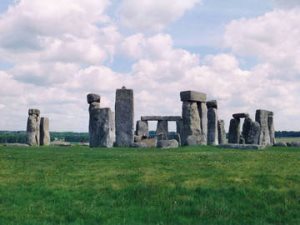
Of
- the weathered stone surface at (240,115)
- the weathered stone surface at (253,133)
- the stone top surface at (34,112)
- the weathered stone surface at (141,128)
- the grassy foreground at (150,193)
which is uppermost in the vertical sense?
the stone top surface at (34,112)

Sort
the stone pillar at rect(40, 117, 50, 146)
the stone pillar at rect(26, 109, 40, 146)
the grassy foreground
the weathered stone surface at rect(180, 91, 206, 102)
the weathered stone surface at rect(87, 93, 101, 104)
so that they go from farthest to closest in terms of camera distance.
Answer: the stone pillar at rect(40, 117, 50, 146) → the stone pillar at rect(26, 109, 40, 146) → the weathered stone surface at rect(180, 91, 206, 102) → the weathered stone surface at rect(87, 93, 101, 104) → the grassy foreground

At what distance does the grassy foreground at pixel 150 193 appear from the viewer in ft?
38.0

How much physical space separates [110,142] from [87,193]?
1737 cm

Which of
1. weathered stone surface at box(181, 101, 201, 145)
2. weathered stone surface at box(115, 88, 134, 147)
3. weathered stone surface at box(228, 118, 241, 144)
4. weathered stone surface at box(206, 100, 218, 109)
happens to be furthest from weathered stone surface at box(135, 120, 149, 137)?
weathered stone surface at box(115, 88, 134, 147)

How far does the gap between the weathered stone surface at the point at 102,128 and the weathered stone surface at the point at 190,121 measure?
22.3 feet

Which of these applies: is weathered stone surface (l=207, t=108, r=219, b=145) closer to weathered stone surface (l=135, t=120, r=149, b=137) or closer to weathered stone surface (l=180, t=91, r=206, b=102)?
weathered stone surface (l=180, t=91, r=206, b=102)

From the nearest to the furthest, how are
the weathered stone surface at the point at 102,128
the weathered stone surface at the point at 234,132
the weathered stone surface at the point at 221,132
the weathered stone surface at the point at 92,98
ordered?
the weathered stone surface at the point at 102,128 < the weathered stone surface at the point at 92,98 < the weathered stone surface at the point at 234,132 < the weathered stone surface at the point at 221,132

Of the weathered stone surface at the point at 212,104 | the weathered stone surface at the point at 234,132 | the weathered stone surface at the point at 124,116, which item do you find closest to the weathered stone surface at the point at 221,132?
the weathered stone surface at the point at 234,132

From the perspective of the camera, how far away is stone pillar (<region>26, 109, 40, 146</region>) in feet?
140

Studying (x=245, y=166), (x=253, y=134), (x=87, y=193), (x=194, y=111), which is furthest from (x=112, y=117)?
(x=87, y=193)

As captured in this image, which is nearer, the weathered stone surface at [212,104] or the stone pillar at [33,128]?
the weathered stone surface at [212,104]

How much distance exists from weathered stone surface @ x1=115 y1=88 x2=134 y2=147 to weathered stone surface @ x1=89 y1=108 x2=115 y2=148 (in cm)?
122

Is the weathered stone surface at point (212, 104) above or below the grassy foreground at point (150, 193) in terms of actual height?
above

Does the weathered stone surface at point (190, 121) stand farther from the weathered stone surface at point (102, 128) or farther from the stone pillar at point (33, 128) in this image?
the stone pillar at point (33, 128)
